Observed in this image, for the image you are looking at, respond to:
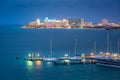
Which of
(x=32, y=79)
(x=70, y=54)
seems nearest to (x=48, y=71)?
(x=32, y=79)

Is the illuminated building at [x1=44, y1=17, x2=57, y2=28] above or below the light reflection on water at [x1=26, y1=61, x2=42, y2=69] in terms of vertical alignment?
above

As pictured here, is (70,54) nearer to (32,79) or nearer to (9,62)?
(9,62)

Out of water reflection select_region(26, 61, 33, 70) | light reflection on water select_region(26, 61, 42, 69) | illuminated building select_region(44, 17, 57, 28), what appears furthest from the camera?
illuminated building select_region(44, 17, 57, 28)

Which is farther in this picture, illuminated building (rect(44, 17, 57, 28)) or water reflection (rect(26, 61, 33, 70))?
illuminated building (rect(44, 17, 57, 28))

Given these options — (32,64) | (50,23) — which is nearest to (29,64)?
(32,64)

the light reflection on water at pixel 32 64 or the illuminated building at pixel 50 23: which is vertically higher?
the illuminated building at pixel 50 23

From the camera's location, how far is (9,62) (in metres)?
21.7

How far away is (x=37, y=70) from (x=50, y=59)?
3018 millimetres

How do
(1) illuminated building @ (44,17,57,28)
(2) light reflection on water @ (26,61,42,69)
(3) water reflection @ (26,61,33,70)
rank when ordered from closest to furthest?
(3) water reflection @ (26,61,33,70)
(2) light reflection on water @ (26,61,42,69)
(1) illuminated building @ (44,17,57,28)

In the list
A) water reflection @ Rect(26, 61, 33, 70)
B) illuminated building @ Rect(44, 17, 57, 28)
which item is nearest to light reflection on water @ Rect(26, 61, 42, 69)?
water reflection @ Rect(26, 61, 33, 70)

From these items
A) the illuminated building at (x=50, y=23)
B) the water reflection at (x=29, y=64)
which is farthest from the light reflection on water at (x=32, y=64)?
the illuminated building at (x=50, y=23)

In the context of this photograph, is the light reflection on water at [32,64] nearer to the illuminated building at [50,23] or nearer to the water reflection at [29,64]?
the water reflection at [29,64]

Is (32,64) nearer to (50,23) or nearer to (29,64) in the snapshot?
(29,64)

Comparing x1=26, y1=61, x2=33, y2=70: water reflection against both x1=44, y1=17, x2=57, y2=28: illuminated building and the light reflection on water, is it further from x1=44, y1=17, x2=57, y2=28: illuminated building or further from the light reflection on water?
x1=44, y1=17, x2=57, y2=28: illuminated building
